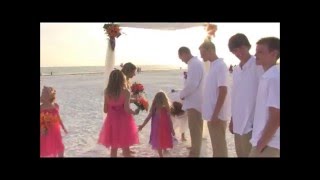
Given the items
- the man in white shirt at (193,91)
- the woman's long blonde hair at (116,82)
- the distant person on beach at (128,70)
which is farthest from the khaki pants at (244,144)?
the distant person on beach at (128,70)

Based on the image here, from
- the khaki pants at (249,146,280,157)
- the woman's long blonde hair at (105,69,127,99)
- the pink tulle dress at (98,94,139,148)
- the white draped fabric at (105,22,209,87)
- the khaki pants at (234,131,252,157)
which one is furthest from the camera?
the white draped fabric at (105,22,209,87)

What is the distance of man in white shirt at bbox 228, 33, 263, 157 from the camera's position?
160 inches

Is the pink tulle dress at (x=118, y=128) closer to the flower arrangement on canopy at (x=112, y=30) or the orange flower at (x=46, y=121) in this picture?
the orange flower at (x=46, y=121)

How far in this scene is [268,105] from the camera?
10.2 ft

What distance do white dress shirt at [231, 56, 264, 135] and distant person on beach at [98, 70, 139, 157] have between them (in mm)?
1264

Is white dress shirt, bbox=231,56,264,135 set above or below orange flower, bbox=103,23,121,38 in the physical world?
below

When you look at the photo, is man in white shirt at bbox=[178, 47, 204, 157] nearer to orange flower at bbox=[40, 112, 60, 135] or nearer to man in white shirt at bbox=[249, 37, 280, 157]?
orange flower at bbox=[40, 112, 60, 135]

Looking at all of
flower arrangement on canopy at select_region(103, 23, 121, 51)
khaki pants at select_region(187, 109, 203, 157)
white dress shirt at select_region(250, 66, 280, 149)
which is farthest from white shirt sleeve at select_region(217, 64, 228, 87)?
flower arrangement on canopy at select_region(103, 23, 121, 51)

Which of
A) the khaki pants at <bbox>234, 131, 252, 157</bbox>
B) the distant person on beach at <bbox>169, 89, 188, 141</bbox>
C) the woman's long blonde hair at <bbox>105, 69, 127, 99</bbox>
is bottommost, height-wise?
the khaki pants at <bbox>234, 131, 252, 157</bbox>

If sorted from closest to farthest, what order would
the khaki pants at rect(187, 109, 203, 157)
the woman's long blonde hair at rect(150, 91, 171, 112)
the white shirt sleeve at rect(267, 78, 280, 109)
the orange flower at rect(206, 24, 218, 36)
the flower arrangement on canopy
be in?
1. the white shirt sleeve at rect(267, 78, 280, 109)
2. the woman's long blonde hair at rect(150, 91, 171, 112)
3. the khaki pants at rect(187, 109, 203, 157)
4. the flower arrangement on canopy
5. the orange flower at rect(206, 24, 218, 36)

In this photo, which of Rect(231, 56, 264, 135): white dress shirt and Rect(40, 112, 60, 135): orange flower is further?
Rect(40, 112, 60, 135): orange flower

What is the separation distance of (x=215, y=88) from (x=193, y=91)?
0.55 metres
